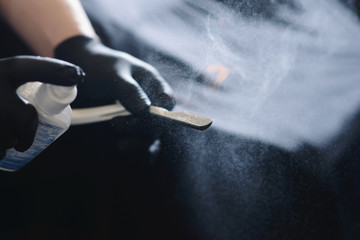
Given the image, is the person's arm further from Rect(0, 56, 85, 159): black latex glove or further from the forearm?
Rect(0, 56, 85, 159): black latex glove

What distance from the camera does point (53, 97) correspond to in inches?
15.6

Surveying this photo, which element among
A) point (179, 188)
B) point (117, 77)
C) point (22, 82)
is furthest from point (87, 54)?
point (179, 188)

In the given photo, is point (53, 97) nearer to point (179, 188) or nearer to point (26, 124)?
point (26, 124)

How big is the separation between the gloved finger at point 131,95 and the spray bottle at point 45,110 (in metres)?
0.13

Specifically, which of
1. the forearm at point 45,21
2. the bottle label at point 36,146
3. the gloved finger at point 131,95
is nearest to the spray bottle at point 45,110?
the bottle label at point 36,146

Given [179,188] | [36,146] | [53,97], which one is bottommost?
[179,188]

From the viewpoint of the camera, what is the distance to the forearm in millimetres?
759

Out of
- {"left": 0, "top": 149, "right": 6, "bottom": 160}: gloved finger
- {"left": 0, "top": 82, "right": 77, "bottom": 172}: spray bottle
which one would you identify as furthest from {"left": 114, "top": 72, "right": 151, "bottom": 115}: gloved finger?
{"left": 0, "top": 149, "right": 6, "bottom": 160}: gloved finger

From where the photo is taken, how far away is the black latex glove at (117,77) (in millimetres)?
548

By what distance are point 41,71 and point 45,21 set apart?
516 mm

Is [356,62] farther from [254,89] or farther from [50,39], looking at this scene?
[50,39]

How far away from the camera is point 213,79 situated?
1.97 feet

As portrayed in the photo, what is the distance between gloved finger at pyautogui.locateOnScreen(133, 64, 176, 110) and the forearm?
0.79 feet

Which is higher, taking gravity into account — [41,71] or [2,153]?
[41,71]
